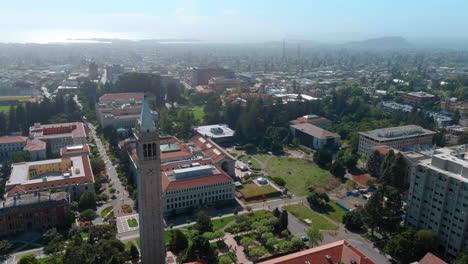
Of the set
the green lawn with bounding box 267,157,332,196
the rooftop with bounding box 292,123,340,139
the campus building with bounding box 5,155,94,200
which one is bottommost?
the green lawn with bounding box 267,157,332,196

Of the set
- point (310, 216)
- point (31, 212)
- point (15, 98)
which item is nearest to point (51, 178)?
point (31, 212)

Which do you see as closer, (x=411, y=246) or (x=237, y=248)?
(x=411, y=246)

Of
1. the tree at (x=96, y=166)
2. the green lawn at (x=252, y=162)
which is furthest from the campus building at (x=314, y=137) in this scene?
the tree at (x=96, y=166)

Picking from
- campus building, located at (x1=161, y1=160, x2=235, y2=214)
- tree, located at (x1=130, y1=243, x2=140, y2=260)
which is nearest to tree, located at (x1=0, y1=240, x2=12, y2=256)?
tree, located at (x1=130, y1=243, x2=140, y2=260)

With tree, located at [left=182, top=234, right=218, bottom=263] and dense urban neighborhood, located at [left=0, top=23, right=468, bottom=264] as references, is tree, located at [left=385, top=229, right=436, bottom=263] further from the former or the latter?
tree, located at [left=182, top=234, right=218, bottom=263]

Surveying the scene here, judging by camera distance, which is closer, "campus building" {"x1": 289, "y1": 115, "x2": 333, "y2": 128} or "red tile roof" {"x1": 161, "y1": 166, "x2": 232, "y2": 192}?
"red tile roof" {"x1": 161, "y1": 166, "x2": 232, "y2": 192}

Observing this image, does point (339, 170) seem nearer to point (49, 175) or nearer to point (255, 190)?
point (255, 190)
